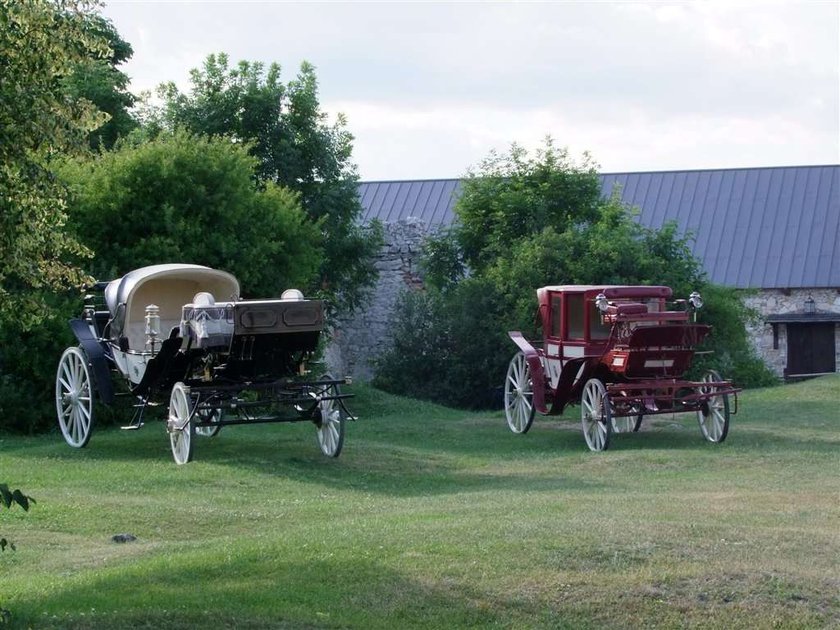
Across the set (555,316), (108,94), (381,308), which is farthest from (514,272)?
(108,94)

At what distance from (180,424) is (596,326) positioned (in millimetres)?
6159

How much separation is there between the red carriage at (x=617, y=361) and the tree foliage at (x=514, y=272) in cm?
629

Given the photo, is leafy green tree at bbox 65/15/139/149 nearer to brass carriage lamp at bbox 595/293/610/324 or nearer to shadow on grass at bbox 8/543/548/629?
brass carriage lamp at bbox 595/293/610/324

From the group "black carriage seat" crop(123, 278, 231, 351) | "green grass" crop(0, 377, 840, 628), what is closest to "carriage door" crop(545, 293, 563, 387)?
"green grass" crop(0, 377, 840, 628)

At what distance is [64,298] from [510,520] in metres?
11.4

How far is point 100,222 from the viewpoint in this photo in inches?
820

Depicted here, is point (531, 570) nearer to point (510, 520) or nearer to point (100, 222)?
point (510, 520)

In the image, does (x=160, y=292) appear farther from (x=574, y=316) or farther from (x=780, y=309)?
(x=780, y=309)

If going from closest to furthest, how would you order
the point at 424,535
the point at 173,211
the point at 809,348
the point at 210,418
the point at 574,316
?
the point at 424,535
the point at 210,418
the point at 574,316
the point at 173,211
the point at 809,348

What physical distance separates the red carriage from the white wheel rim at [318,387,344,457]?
11.4 ft

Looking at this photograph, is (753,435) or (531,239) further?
(531,239)

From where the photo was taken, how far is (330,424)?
51.0ft

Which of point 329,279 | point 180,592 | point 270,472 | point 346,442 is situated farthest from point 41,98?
point 329,279

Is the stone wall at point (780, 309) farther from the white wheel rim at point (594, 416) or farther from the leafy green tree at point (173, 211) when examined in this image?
the white wheel rim at point (594, 416)
